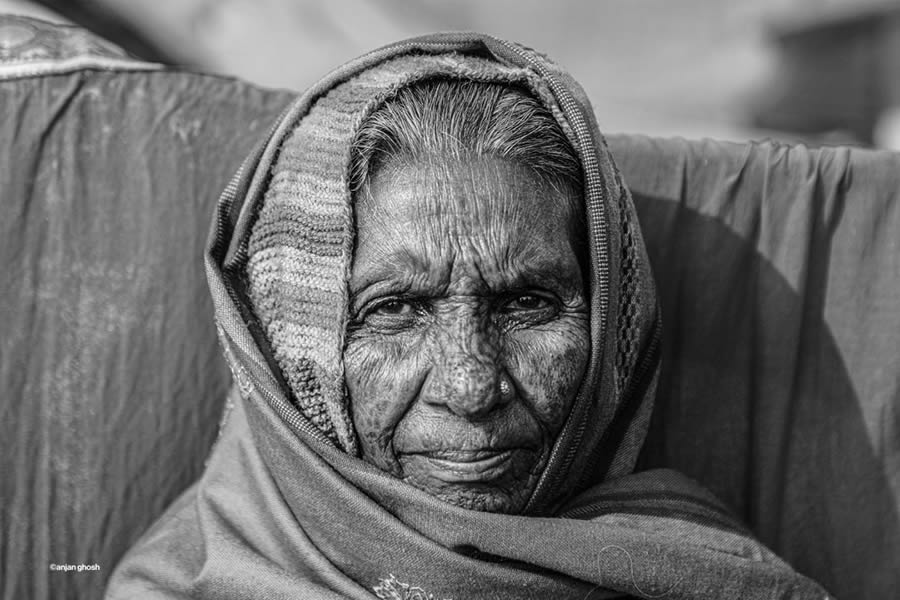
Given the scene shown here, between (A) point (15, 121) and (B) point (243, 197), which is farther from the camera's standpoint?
(A) point (15, 121)

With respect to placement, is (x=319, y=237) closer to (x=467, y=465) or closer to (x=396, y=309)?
(x=396, y=309)

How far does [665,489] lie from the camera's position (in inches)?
83.4

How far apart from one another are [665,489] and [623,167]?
0.96 metres

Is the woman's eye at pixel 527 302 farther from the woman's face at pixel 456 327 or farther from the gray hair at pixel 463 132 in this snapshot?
the gray hair at pixel 463 132

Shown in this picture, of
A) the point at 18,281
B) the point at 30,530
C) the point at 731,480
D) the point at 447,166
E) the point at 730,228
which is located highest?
the point at 447,166

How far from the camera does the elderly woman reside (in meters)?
1.84

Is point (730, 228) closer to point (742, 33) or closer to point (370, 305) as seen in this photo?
point (370, 305)

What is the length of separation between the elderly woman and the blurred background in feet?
6.18

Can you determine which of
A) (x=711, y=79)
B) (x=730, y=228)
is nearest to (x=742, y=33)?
(x=711, y=79)

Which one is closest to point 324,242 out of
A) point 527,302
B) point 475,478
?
point 527,302

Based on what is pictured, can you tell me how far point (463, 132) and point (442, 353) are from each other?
442 millimetres

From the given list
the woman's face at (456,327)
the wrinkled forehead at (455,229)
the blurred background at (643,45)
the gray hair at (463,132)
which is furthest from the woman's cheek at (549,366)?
the blurred background at (643,45)

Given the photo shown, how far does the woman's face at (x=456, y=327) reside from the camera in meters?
1.82

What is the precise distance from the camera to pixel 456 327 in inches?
72.1
